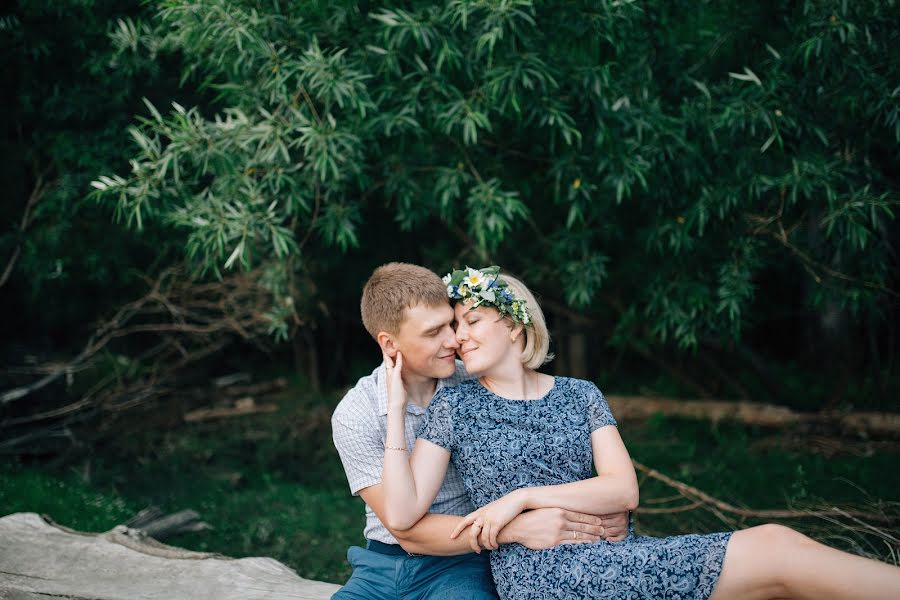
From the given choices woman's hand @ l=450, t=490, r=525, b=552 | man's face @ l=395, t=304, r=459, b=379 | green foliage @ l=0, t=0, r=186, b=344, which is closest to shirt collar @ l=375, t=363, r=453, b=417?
man's face @ l=395, t=304, r=459, b=379

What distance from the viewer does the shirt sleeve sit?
9.27 ft

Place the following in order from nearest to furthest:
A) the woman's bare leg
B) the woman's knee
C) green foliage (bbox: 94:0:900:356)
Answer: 1. the woman's bare leg
2. the woman's knee
3. green foliage (bbox: 94:0:900:356)

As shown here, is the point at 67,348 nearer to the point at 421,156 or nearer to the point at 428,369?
the point at 421,156

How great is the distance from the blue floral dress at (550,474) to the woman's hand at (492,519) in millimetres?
111

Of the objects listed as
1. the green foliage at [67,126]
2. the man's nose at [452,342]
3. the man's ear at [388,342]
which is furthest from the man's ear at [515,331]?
the green foliage at [67,126]

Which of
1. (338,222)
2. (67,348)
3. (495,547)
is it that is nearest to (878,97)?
(338,222)

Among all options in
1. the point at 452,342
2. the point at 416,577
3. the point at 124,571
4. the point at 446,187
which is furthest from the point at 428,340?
the point at 446,187

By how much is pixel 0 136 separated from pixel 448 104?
15.5 ft

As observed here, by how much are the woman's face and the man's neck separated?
237mm

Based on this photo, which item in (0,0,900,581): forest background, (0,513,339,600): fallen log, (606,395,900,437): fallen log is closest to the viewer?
(0,513,339,600): fallen log

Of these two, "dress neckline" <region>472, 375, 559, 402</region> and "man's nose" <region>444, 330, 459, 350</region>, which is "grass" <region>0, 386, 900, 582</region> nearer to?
"dress neckline" <region>472, 375, 559, 402</region>

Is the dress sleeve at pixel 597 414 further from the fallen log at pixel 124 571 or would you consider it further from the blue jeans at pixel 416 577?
the fallen log at pixel 124 571

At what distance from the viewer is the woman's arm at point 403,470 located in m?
2.69

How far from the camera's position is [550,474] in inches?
111
